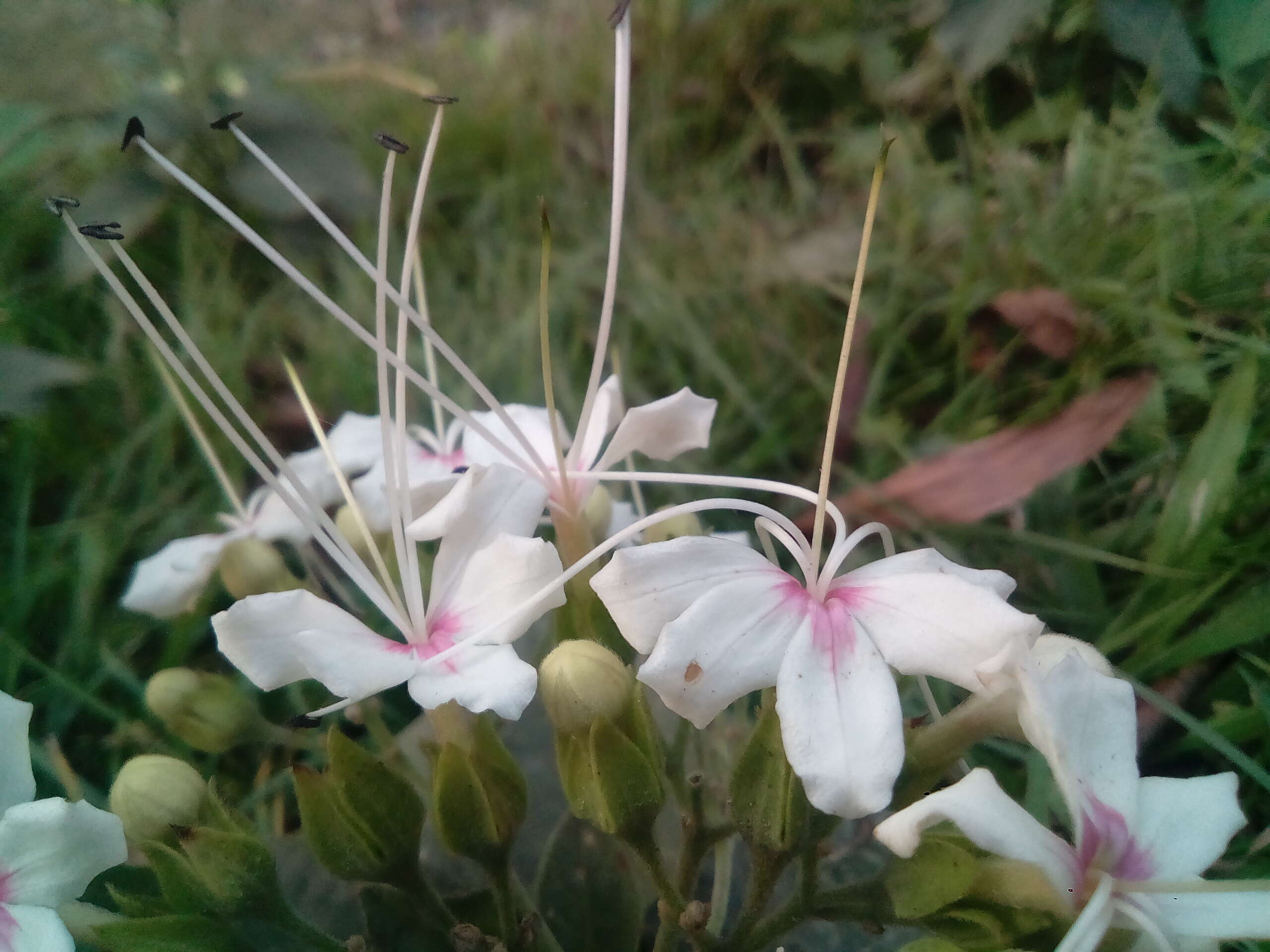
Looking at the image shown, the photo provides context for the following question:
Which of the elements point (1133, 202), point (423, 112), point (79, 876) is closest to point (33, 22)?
point (423, 112)

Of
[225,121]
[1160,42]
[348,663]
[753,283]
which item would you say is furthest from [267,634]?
[753,283]

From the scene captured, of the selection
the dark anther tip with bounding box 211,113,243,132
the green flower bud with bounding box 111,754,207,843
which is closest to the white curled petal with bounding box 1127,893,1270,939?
the green flower bud with bounding box 111,754,207,843

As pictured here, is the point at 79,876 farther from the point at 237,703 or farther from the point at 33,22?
the point at 33,22

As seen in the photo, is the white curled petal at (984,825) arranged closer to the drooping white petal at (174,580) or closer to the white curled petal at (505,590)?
the white curled petal at (505,590)

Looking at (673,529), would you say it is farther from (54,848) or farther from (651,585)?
(54,848)

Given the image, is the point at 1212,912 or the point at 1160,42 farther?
the point at 1160,42

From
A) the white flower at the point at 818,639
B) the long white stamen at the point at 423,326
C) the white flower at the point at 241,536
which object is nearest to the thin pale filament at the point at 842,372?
the white flower at the point at 818,639

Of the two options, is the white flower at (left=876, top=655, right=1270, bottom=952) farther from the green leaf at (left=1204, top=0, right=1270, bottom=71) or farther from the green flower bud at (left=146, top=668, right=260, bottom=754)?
the green leaf at (left=1204, top=0, right=1270, bottom=71)
